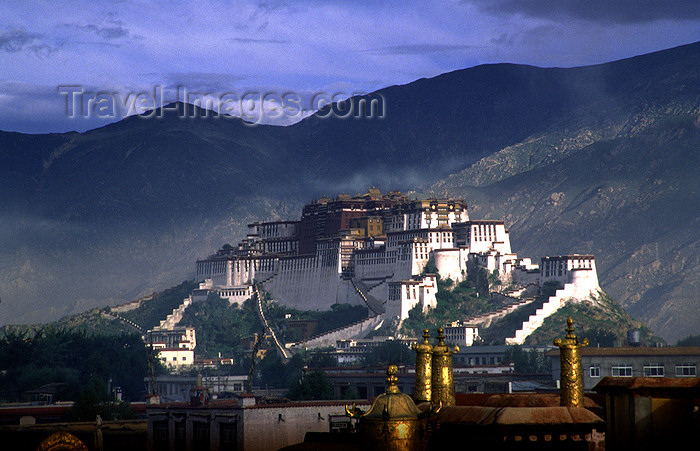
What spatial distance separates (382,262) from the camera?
529 ft

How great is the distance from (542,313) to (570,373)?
12500 centimetres

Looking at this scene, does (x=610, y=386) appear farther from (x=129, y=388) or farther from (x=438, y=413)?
(x=129, y=388)

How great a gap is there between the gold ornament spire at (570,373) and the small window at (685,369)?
6558 cm

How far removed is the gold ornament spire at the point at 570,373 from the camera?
993 inches

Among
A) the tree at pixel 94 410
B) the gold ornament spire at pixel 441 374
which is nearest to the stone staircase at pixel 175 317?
the tree at pixel 94 410

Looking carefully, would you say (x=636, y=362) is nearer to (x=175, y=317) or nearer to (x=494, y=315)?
(x=494, y=315)

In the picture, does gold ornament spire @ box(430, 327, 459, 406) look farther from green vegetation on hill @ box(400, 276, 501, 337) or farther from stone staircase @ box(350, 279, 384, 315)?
stone staircase @ box(350, 279, 384, 315)

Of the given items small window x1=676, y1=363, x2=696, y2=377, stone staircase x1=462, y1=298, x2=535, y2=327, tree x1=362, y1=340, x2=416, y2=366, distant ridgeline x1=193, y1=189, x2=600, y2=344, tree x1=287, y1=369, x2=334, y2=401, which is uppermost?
distant ridgeline x1=193, y1=189, x2=600, y2=344

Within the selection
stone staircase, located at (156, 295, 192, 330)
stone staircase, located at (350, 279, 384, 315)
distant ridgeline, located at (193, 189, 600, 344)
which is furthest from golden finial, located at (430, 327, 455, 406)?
stone staircase, located at (156, 295, 192, 330)

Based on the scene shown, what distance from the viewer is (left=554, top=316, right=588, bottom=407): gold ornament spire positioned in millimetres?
25219

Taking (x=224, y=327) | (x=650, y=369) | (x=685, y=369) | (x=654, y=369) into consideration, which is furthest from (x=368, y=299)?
(x=685, y=369)

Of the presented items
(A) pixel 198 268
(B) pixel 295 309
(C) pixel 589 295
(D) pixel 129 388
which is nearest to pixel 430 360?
(D) pixel 129 388

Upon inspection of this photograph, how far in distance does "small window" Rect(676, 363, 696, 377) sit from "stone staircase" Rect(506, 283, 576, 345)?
181 ft

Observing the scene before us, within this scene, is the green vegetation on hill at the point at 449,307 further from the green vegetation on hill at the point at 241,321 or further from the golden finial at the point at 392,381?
the golden finial at the point at 392,381
